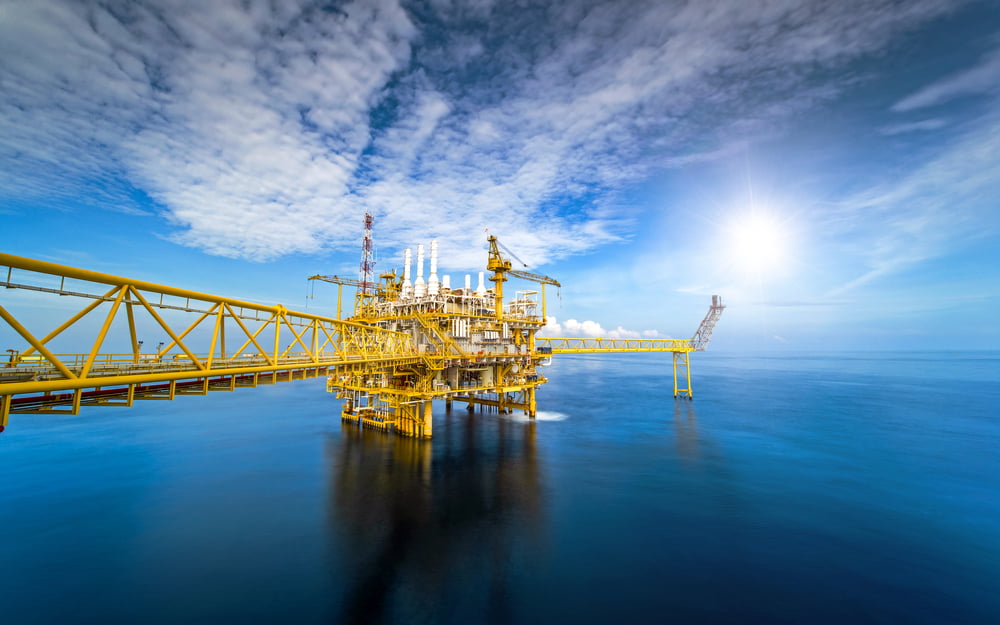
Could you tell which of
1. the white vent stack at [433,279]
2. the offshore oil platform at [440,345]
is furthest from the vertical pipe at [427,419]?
the white vent stack at [433,279]

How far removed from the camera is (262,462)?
3325 centimetres

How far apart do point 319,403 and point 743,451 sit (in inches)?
→ 2630

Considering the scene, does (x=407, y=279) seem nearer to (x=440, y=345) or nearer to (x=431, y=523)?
(x=440, y=345)

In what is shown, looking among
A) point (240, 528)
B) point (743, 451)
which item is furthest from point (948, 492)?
point (240, 528)

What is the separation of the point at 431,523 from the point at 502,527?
165 inches

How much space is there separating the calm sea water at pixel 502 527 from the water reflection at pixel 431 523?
14 centimetres

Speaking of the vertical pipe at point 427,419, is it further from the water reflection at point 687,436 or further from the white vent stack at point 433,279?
the water reflection at point 687,436

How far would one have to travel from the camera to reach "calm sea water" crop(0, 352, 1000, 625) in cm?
1549

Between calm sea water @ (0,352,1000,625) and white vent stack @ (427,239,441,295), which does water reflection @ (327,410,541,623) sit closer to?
calm sea water @ (0,352,1000,625)

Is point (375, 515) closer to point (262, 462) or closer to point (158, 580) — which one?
point (158, 580)

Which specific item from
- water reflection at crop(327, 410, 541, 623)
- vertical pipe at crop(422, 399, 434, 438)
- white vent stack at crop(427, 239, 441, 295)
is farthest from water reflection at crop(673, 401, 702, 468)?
white vent stack at crop(427, 239, 441, 295)

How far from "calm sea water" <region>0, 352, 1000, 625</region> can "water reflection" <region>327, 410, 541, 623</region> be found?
0.47 ft

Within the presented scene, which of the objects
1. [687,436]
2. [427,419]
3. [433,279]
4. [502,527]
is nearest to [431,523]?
[502,527]

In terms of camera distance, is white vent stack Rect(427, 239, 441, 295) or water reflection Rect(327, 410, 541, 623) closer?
water reflection Rect(327, 410, 541, 623)
